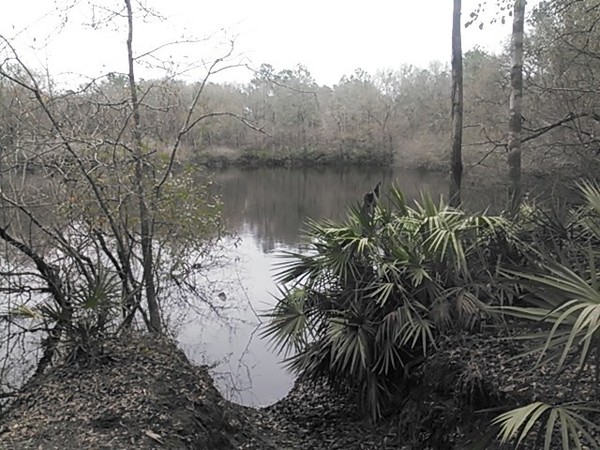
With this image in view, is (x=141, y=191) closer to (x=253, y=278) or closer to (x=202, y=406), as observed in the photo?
(x=202, y=406)

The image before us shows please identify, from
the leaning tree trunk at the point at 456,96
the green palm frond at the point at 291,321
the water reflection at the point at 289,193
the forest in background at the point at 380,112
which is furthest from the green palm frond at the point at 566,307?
the water reflection at the point at 289,193

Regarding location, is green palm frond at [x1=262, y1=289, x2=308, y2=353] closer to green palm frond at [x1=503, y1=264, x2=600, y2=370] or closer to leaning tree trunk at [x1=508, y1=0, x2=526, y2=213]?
green palm frond at [x1=503, y1=264, x2=600, y2=370]

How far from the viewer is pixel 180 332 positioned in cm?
909

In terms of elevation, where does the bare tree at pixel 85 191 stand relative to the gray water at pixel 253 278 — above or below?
above

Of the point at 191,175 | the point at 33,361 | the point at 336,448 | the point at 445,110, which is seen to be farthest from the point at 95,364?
the point at 445,110

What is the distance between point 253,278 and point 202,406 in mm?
7591

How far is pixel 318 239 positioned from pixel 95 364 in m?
2.53

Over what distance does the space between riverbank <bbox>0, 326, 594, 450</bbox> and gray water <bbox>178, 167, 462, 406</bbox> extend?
6.73 ft

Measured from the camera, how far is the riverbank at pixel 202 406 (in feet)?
11.7

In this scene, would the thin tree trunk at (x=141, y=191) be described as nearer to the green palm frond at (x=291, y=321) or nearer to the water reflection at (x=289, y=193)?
the green palm frond at (x=291, y=321)

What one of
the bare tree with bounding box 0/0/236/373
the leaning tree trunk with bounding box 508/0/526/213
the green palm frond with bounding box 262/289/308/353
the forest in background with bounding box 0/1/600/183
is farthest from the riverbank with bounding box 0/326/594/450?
the leaning tree trunk with bounding box 508/0/526/213

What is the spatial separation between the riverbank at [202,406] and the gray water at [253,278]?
2052mm

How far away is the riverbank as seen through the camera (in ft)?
Result: 11.7

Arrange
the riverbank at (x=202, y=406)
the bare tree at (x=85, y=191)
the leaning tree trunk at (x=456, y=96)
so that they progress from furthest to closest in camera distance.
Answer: the leaning tree trunk at (x=456, y=96)
the bare tree at (x=85, y=191)
the riverbank at (x=202, y=406)
